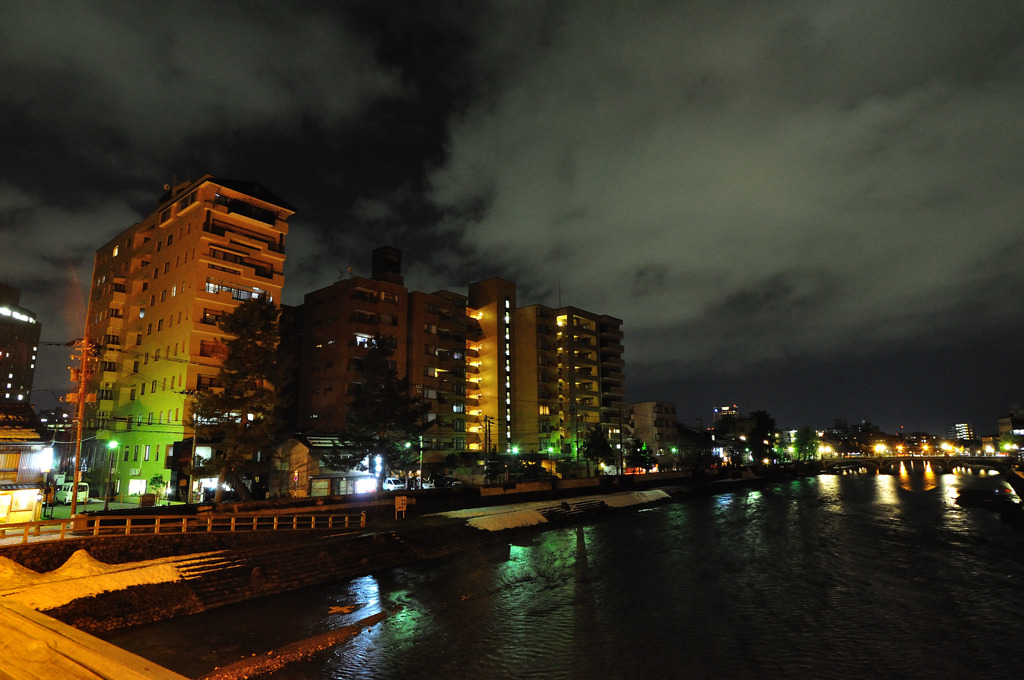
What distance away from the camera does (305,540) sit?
34219 mm

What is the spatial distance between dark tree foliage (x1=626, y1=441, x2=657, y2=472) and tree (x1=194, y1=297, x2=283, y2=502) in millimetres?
68445

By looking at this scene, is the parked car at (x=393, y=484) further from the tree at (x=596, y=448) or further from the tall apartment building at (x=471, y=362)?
the tree at (x=596, y=448)

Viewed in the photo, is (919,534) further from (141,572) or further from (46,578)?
(46,578)

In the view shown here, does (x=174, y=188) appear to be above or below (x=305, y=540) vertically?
above

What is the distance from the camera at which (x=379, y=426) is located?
52.4 metres

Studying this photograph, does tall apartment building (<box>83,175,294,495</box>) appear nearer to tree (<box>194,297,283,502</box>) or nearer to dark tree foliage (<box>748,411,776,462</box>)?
tree (<box>194,297,283,502</box>)

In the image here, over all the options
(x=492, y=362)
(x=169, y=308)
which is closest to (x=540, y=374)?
(x=492, y=362)

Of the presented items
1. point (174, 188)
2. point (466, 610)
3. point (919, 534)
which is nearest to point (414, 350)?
Result: point (174, 188)

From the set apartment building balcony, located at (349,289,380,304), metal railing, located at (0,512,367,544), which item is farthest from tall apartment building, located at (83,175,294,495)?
metal railing, located at (0,512,367,544)

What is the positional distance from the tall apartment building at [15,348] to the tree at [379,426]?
17032 cm

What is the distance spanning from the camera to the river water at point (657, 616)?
19625mm

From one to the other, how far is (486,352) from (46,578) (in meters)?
74.0

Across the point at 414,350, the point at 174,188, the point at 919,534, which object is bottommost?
the point at 919,534

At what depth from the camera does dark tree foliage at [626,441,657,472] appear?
9938 centimetres
